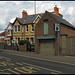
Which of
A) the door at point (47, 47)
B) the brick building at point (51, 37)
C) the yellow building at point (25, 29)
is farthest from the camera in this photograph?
the yellow building at point (25, 29)

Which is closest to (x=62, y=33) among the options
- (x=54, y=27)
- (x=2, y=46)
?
(x=54, y=27)

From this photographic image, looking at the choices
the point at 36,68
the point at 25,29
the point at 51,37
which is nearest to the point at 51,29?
the point at 51,37

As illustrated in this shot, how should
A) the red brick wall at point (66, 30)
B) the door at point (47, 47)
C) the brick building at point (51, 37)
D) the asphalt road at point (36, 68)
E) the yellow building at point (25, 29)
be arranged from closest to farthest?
1. the asphalt road at point (36, 68)
2. the brick building at point (51, 37)
3. the red brick wall at point (66, 30)
4. the door at point (47, 47)
5. the yellow building at point (25, 29)

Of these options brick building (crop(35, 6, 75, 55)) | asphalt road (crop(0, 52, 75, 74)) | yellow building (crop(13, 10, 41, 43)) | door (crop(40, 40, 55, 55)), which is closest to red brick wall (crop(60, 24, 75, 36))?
brick building (crop(35, 6, 75, 55))

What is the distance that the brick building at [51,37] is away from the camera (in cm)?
1759

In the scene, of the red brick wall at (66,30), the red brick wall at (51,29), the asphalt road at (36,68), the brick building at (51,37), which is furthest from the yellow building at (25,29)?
the asphalt road at (36,68)

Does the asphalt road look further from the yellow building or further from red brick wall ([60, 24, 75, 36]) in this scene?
the yellow building

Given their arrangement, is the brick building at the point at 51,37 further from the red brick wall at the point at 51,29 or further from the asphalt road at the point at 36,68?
the asphalt road at the point at 36,68

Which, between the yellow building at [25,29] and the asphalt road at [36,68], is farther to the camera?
the yellow building at [25,29]

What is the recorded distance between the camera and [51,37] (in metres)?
19.1

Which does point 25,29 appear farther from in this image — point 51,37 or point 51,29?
point 51,37

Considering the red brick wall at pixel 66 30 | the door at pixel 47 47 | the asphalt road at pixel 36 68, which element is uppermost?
the red brick wall at pixel 66 30

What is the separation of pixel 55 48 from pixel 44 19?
5.54 m

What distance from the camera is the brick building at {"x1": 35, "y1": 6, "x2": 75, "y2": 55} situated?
692 inches
